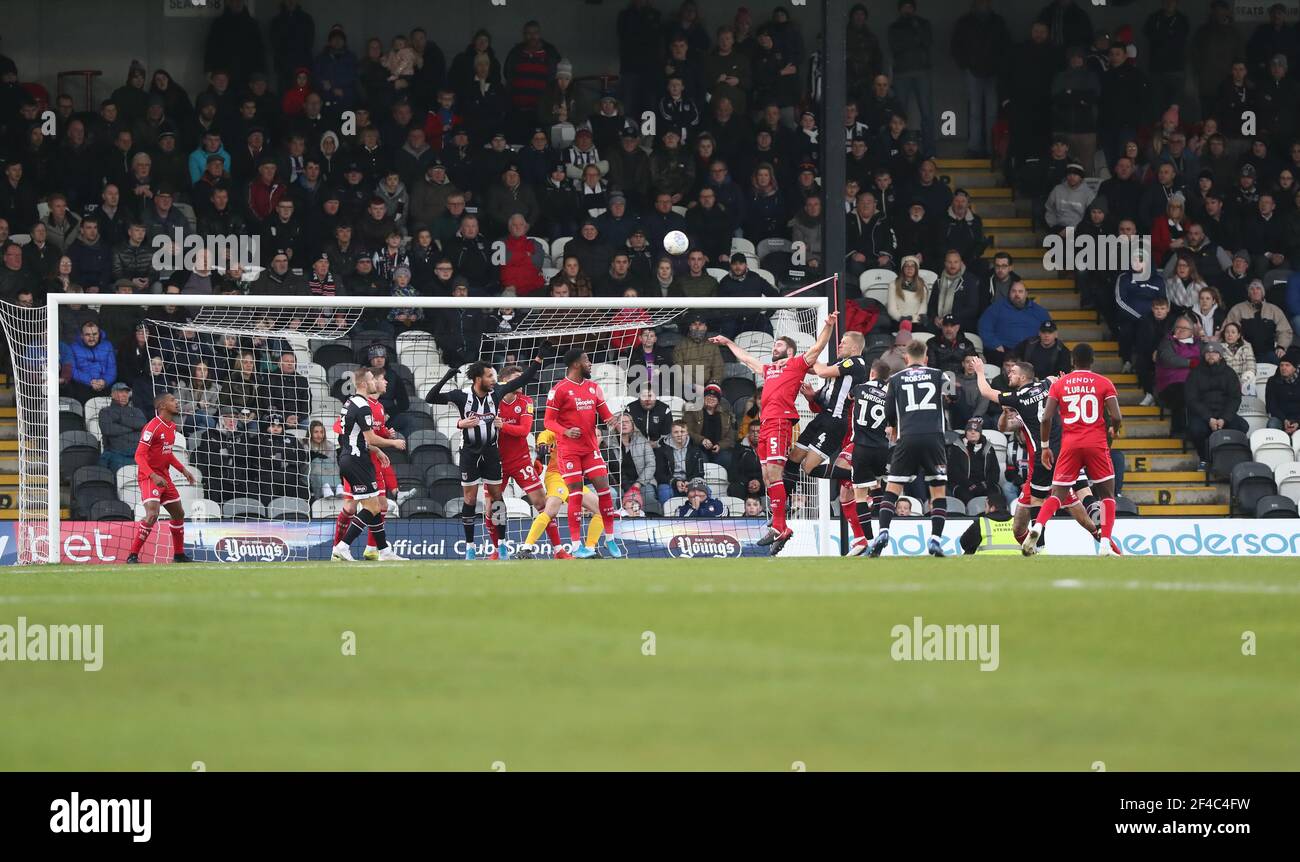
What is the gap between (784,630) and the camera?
9.22 meters

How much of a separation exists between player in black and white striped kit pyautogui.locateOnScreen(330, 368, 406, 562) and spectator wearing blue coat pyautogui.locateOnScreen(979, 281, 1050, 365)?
8.58m

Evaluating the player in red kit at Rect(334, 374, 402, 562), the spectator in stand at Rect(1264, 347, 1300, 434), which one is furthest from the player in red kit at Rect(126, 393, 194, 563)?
the spectator in stand at Rect(1264, 347, 1300, 434)

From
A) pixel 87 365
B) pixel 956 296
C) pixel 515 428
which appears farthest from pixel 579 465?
pixel 956 296

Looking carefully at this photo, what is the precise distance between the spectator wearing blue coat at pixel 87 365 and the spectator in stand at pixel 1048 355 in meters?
10.9

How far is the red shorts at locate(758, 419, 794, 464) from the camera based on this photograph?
57.5 feet

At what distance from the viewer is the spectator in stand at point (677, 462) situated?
20.0 meters

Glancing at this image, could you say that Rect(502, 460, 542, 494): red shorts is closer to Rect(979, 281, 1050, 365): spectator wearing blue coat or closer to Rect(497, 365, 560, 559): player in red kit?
Rect(497, 365, 560, 559): player in red kit

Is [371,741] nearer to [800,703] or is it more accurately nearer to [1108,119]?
[800,703]

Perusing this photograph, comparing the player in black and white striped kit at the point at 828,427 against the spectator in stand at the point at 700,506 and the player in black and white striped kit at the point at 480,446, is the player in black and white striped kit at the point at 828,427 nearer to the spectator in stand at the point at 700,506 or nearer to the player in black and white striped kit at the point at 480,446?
the spectator in stand at the point at 700,506

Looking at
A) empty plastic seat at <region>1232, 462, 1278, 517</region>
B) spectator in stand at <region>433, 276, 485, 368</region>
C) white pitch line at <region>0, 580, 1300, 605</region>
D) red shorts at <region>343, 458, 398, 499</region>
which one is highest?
spectator in stand at <region>433, 276, 485, 368</region>

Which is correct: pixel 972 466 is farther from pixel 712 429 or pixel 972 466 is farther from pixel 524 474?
pixel 524 474

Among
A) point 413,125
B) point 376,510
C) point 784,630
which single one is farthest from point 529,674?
point 413,125

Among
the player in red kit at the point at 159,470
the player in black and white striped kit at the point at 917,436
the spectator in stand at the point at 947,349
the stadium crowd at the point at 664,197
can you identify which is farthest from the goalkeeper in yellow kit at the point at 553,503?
the spectator in stand at the point at 947,349
